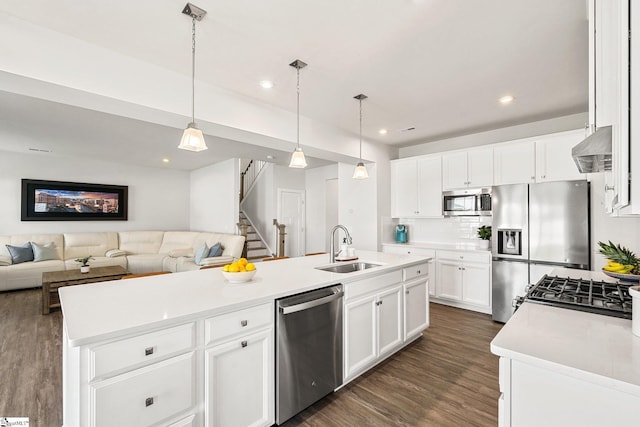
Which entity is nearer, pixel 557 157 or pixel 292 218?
pixel 557 157

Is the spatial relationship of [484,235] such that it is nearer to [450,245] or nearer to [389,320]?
[450,245]

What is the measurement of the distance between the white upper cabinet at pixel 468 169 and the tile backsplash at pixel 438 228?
612 mm

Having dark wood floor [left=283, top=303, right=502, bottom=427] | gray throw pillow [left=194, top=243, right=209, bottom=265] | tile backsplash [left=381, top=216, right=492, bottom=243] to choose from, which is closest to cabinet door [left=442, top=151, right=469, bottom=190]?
tile backsplash [left=381, top=216, right=492, bottom=243]

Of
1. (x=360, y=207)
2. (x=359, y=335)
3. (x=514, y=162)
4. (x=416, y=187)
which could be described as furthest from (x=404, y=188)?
(x=359, y=335)

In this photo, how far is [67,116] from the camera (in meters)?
3.65

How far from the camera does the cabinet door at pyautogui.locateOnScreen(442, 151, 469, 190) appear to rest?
4289 millimetres

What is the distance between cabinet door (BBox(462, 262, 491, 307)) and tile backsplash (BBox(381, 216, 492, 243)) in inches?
26.2

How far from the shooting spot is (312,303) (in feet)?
6.41

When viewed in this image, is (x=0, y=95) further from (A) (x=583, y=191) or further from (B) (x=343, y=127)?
(A) (x=583, y=191)

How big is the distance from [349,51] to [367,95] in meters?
0.87

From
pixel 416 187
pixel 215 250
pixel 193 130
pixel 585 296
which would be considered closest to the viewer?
pixel 585 296

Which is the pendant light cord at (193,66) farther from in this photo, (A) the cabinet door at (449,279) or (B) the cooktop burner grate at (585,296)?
(A) the cabinet door at (449,279)

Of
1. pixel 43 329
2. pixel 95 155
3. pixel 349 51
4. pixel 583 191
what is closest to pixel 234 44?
pixel 349 51

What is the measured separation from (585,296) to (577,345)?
2.40 ft
